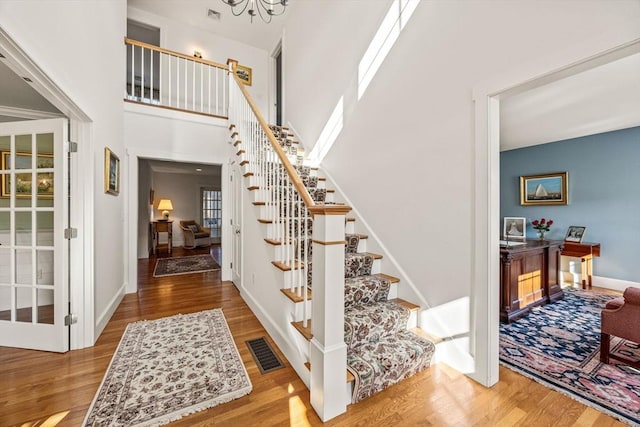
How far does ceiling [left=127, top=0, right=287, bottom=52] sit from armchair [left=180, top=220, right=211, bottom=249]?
5.08 m

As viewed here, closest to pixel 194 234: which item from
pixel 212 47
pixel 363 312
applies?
pixel 212 47

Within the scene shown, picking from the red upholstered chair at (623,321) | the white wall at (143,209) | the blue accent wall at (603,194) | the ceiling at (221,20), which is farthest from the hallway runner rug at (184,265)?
the blue accent wall at (603,194)

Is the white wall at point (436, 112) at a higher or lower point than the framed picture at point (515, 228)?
higher

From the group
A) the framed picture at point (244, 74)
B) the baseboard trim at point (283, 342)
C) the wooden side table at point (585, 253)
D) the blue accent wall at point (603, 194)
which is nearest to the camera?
the baseboard trim at point (283, 342)

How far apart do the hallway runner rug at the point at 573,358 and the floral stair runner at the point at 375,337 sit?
2.70ft

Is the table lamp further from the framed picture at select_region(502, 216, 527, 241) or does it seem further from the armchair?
the framed picture at select_region(502, 216, 527, 241)

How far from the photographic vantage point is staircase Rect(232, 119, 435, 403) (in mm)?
1779

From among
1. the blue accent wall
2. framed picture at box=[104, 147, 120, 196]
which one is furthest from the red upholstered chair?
framed picture at box=[104, 147, 120, 196]

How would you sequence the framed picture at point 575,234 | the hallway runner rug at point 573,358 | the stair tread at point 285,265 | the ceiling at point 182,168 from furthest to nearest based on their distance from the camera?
the ceiling at point 182,168 → the framed picture at point 575,234 → the stair tread at point 285,265 → the hallway runner rug at point 573,358

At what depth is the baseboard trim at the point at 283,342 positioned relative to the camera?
1866 mm

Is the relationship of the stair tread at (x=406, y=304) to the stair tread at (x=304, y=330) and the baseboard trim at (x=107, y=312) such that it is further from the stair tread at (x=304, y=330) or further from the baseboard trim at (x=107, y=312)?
the baseboard trim at (x=107, y=312)

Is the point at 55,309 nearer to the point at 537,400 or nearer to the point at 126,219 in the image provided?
the point at 126,219

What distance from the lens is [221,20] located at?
520cm

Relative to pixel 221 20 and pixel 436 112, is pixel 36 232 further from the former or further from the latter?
pixel 221 20
